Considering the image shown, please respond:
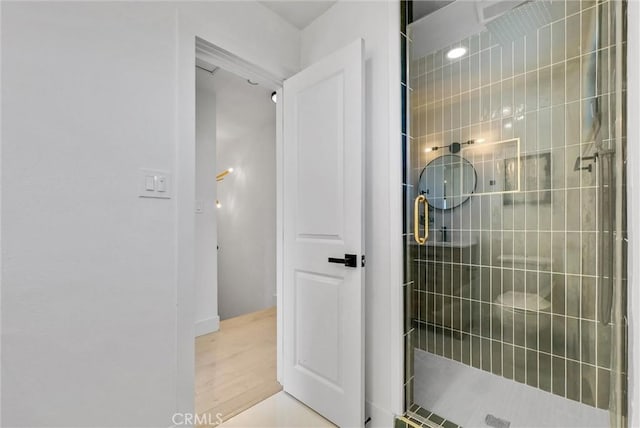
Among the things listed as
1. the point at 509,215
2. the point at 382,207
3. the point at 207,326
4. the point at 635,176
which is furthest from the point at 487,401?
the point at 207,326

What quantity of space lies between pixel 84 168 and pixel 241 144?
350 centimetres

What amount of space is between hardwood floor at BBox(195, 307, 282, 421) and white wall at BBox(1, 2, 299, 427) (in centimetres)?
41

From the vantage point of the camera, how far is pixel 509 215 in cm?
195

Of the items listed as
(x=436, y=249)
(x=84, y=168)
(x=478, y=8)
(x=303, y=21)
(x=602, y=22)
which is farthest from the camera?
(x=436, y=249)

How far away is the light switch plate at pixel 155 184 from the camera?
4.30 ft

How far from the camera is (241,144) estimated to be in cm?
454

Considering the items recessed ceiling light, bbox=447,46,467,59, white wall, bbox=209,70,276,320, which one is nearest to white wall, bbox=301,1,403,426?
recessed ceiling light, bbox=447,46,467,59

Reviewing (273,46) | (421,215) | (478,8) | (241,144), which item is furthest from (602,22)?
(241,144)

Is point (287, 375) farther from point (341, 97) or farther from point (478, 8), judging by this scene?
point (478, 8)

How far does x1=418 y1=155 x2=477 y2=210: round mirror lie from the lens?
205 cm

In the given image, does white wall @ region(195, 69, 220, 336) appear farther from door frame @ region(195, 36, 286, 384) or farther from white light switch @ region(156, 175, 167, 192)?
white light switch @ region(156, 175, 167, 192)

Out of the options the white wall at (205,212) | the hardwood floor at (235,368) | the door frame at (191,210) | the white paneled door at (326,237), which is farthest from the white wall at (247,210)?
the door frame at (191,210)

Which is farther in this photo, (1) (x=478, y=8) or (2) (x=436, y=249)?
(2) (x=436, y=249)

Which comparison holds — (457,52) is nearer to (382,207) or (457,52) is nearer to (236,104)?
(382,207)
